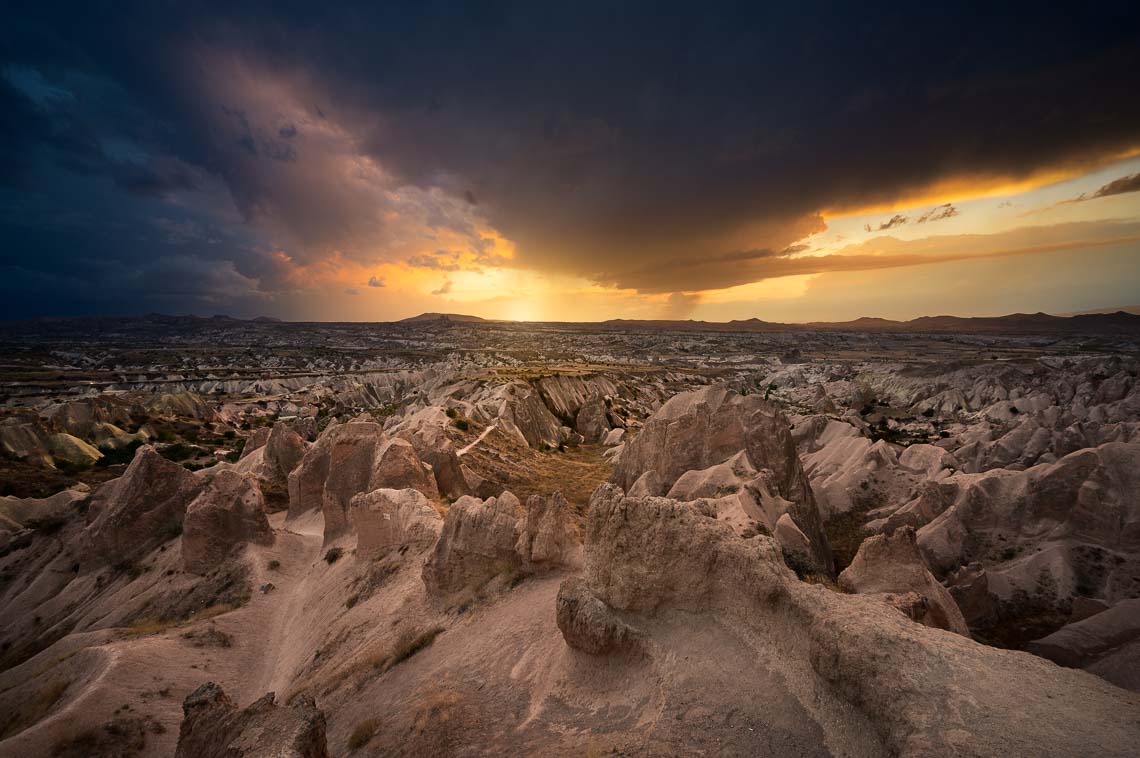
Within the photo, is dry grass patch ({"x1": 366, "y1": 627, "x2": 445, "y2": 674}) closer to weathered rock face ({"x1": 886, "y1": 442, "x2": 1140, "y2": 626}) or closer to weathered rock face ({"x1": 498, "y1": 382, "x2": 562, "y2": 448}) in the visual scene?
weathered rock face ({"x1": 886, "y1": 442, "x2": 1140, "y2": 626})

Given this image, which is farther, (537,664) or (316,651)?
(316,651)

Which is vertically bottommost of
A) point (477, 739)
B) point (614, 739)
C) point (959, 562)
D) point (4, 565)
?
point (4, 565)

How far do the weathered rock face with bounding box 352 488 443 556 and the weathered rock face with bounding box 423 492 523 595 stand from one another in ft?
11.4

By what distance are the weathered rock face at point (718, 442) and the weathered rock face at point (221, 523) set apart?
2340 centimetres

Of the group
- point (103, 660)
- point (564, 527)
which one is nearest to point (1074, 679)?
point (564, 527)

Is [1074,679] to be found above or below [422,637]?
above

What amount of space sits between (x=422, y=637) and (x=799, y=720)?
12.1 meters

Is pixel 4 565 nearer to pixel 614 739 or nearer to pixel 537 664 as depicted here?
pixel 537 664

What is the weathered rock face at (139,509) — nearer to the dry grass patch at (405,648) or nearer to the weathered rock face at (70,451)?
the dry grass patch at (405,648)

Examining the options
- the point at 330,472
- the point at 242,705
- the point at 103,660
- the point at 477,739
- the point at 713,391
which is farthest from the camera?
the point at 713,391

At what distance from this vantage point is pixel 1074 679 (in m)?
8.06

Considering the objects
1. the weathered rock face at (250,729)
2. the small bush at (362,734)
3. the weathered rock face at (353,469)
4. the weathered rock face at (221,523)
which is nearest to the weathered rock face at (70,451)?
the weathered rock face at (353,469)

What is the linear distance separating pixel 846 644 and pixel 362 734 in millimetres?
11485

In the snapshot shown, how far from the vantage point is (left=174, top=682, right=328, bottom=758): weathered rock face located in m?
9.05
